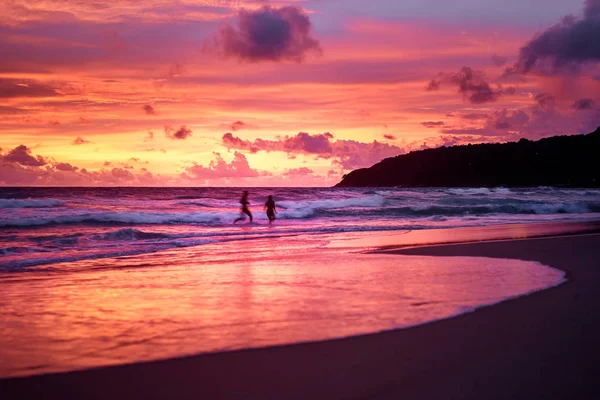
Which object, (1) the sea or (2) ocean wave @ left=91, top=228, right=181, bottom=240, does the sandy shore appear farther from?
(2) ocean wave @ left=91, top=228, right=181, bottom=240

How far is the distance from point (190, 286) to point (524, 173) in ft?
429

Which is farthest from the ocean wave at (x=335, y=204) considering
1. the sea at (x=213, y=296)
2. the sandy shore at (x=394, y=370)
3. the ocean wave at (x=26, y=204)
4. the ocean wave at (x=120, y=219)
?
the sandy shore at (x=394, y=370)

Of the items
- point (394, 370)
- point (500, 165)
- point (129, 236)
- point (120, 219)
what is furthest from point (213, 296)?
point (500, 165)

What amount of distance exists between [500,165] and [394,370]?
141452 millimetres

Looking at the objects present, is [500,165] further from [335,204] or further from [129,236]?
[129,236]

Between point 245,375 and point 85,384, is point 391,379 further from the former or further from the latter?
point 85,384

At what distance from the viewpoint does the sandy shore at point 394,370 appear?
3932mm

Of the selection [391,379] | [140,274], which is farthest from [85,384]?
[140,274]

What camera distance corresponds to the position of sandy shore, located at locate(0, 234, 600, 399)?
3.93 meters

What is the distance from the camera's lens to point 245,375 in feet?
14.2

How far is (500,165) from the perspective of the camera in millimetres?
137375

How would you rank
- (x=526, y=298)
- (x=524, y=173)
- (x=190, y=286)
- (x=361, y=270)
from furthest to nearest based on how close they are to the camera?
1. (x=524, y=173)
2. (x=361, y=270)
3. (x=190, y=286)
4. (x=526, y=298)

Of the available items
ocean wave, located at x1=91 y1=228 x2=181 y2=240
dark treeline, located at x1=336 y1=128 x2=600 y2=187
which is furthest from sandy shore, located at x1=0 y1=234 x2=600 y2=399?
dark treeline, located at x1=336 y1=128 x2=600 y2=187

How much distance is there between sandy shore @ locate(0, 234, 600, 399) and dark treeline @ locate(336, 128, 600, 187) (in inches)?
4739
